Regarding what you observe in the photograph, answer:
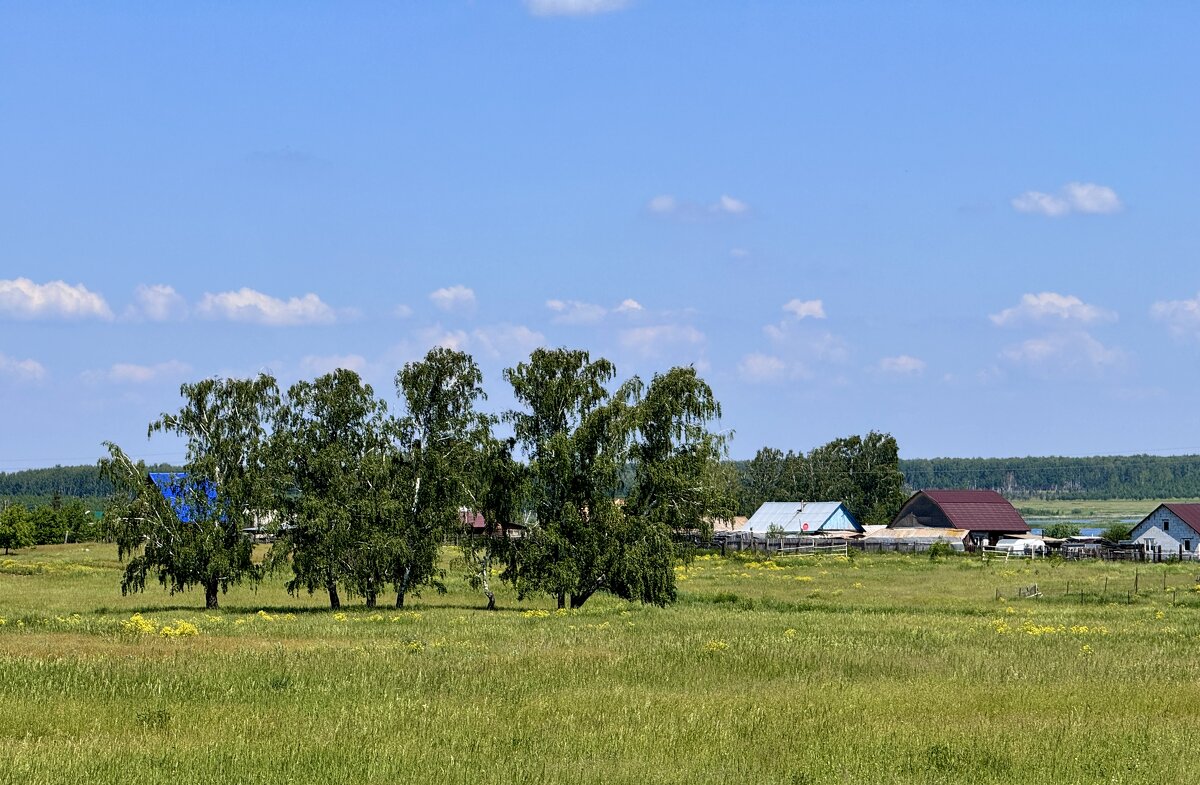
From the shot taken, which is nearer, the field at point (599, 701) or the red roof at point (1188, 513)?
the field at point (599, 701)

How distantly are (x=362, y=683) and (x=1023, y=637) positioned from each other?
2273 centimetres

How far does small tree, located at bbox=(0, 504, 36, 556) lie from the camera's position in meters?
127

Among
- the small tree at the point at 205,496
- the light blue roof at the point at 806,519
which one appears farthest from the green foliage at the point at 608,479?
the light blue roof at the point at 806,519

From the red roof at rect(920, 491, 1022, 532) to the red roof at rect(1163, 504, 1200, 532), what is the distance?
26.2 meters

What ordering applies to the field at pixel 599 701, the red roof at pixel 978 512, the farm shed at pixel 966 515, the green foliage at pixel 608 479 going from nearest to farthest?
1. the field at pixel 599 701
2. the green foliage at pixel 608 479
3. the farm shed at pixel 966 515
4. the red roof at pixel 978 512

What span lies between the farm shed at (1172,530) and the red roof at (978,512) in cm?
2440

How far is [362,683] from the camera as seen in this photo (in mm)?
27281

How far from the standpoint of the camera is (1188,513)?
126 m

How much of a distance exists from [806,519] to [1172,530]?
4432cm

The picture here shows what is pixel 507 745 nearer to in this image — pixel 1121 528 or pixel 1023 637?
pixel 1023 637

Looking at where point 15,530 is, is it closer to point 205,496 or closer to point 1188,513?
point 205,496

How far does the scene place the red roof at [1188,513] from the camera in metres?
124

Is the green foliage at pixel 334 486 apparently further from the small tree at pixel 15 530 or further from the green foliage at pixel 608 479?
the small tree at pixel 15 530

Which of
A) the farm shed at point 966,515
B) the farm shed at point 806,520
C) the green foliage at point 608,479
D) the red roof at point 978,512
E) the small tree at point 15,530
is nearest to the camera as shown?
the green foliage at point 608,479
